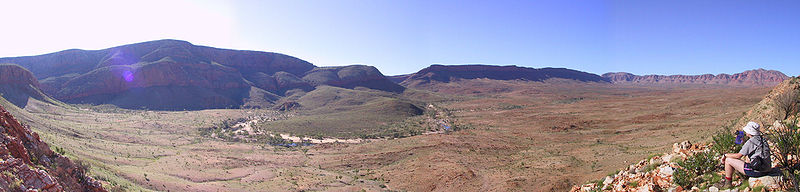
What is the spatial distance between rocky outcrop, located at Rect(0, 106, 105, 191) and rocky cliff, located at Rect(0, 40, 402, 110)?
277 ft

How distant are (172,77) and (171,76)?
1.38 feet

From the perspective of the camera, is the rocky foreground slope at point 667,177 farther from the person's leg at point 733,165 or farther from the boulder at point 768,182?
the person's leg at point 733,165

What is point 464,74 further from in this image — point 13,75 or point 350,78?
point 13,75

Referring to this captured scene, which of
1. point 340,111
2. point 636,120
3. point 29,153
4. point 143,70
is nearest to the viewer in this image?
point 29,153

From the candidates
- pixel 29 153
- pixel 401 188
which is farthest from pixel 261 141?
pixel 29 153

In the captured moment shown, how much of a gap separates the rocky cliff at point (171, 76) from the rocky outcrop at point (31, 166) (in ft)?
277

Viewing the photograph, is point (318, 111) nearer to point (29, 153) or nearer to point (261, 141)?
point (261, 141)

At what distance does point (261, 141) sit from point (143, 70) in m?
70.2

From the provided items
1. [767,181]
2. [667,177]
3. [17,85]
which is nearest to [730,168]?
[767,181]

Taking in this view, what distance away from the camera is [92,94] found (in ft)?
276

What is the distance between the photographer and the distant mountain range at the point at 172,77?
270 feet

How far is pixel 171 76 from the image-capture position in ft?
322

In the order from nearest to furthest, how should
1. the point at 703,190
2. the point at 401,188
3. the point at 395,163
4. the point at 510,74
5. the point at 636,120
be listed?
the point at 703,190, the point at 401,188, the point at 395,163, the point at 636,120, the point at 510,74

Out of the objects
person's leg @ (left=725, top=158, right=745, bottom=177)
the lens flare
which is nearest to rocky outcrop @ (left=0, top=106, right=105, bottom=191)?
person's leg @ (left=725, top=158, right=745, bottom=177)
